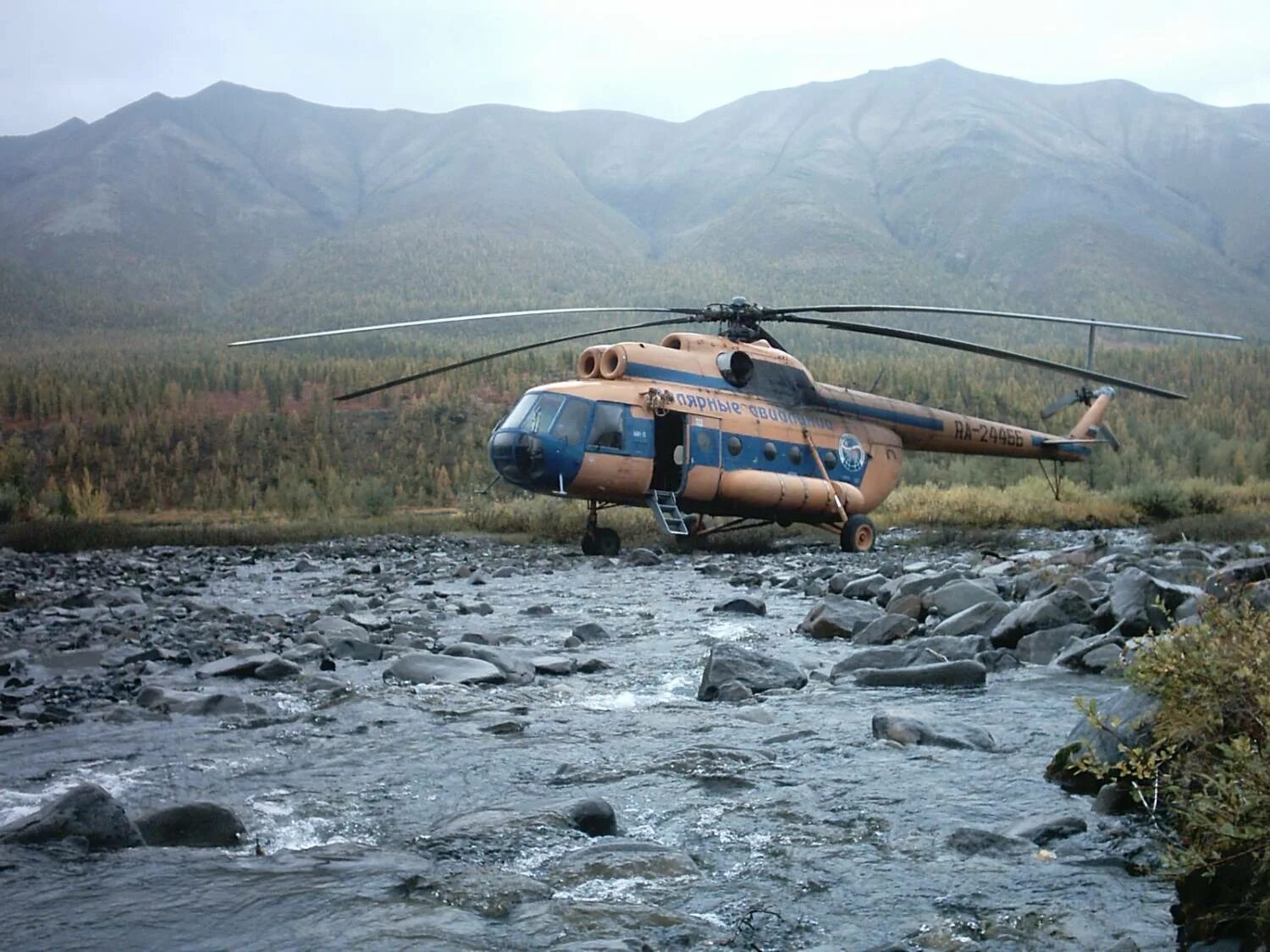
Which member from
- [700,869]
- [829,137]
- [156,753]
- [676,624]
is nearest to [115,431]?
[676,624]

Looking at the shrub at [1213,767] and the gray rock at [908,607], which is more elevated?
the shrub at [1213,767]

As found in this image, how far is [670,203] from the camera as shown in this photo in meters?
139

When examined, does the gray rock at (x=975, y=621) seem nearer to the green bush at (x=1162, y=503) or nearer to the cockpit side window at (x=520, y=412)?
the cockpit side window at (x=520, y=412)

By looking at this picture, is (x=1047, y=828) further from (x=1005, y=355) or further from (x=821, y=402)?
(x=821, y=402)

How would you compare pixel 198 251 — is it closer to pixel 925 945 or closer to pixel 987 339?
pixel 987 339

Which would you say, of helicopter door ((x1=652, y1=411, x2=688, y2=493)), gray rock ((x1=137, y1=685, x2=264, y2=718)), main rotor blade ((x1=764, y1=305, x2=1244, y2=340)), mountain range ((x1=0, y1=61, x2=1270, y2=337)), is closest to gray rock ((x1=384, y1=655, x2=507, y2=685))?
gray rock ((x1=137, y1=685, x2=264, y2=718))

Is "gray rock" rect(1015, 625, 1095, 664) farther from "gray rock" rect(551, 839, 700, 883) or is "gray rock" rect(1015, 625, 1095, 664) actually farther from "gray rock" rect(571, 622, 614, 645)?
"gray rock" rect(551, 839, 700, 883)

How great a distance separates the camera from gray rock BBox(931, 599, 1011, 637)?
9.11 meters

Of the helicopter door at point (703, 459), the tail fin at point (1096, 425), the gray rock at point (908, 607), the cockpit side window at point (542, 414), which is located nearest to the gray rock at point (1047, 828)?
the gray rock at point (908, 607)

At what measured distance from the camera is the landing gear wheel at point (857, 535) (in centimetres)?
1805

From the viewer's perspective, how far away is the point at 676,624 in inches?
422

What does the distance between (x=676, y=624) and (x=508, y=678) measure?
10.1ft

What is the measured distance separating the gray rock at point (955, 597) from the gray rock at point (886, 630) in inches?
21.4

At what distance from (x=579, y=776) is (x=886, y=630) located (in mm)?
4423
